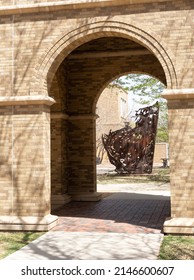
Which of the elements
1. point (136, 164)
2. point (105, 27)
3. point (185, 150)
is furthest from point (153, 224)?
point (136, 164)

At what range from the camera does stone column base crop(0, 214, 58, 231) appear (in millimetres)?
8047

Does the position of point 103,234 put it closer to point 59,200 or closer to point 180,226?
point 180,226

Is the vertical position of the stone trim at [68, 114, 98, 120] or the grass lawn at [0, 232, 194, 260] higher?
the stone trim at [68, 114, 98, 120]

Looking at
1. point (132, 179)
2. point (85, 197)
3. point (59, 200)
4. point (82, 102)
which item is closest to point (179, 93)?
point (82, 102)

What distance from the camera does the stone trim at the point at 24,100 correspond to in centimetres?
816

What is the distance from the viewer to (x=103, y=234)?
7.70m

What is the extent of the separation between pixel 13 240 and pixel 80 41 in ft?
14.8

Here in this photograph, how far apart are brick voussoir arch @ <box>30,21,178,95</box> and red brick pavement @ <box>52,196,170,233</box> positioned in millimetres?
3184

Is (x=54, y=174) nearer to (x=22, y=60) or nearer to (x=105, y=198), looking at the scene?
(x=105, y=198)

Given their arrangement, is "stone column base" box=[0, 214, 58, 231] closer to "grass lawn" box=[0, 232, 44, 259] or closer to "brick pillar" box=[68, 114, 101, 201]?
"grass lawn" box=[0, 232, 44, 259]

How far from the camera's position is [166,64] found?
→ 7.72 metres

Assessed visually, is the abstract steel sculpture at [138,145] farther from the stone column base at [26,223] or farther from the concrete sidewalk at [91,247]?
the concrete sidewalk at [91,247]

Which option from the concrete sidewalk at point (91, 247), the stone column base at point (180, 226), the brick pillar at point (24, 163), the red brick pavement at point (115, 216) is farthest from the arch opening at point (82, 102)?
the stone column base at point (180, 226)

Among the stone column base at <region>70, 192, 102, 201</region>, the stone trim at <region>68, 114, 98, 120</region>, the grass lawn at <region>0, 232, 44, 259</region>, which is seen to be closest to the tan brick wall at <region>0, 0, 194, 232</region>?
the grass lawn at <region>0, 232, 44, 259</region>
